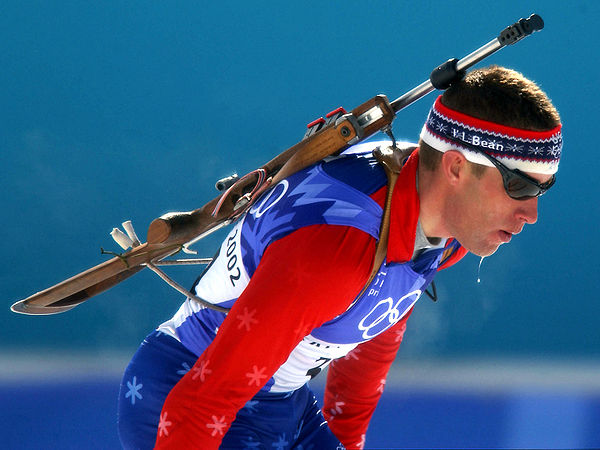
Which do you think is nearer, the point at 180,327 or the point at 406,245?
the point at 406,245

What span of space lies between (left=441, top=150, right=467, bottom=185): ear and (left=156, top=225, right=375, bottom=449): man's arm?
0.29m

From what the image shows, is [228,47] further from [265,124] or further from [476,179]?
Answer: [476,179]

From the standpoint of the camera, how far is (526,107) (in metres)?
1.40

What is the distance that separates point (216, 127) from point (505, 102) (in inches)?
111

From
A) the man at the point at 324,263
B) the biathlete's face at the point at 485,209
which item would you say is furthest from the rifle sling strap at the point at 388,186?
the biathlete's face at the point at 485,209

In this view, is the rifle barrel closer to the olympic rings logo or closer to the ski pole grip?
the ski pole grip

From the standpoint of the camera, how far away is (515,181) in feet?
4.69

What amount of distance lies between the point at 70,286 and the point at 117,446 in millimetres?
1327

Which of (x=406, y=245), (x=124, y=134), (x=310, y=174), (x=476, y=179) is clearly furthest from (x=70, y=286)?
(x=124, y=134)

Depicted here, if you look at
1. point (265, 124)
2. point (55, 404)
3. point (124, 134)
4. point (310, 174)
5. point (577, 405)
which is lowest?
point (577, 405)

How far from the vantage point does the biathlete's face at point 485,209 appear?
1.44 meters

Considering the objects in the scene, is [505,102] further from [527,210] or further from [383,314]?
[383,314]

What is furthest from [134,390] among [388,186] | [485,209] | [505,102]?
[505,102]

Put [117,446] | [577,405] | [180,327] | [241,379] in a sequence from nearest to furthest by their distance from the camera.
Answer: [241,379] → [180,327] → [117,446] → [577,405]
